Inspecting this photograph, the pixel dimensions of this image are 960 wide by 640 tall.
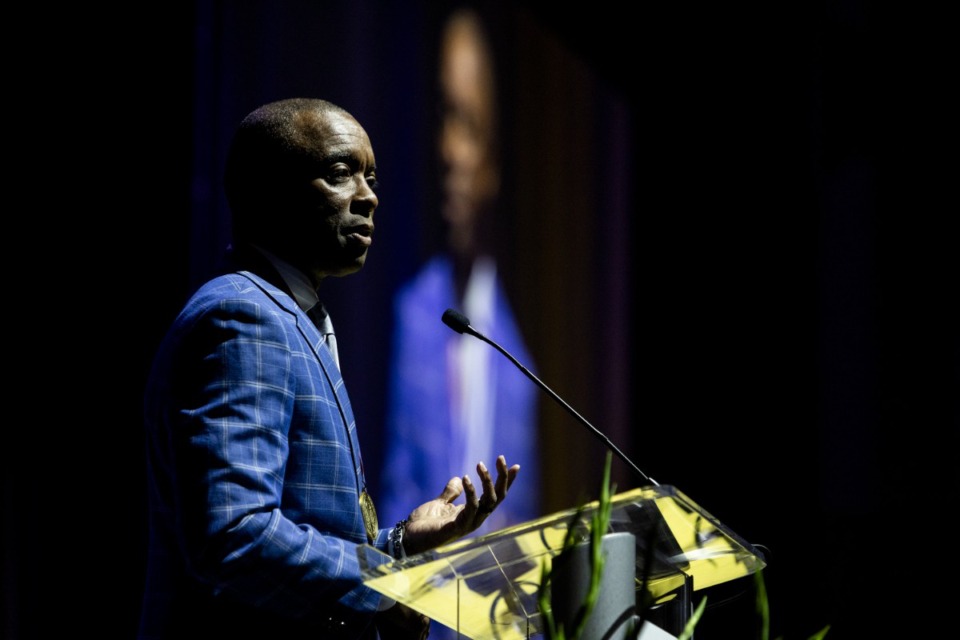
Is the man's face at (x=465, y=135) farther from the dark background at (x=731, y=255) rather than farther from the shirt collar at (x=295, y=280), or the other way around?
the shirt collar at (x=295, y=280)

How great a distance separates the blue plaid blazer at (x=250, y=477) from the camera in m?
1.31

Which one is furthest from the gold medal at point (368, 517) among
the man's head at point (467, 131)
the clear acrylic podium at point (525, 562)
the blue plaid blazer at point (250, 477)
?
the man's head at point (467, 131)

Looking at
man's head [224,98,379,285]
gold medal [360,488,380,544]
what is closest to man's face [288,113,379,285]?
man's head [224,98,379,285]

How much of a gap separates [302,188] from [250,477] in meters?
0.62

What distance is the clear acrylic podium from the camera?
3.81ft

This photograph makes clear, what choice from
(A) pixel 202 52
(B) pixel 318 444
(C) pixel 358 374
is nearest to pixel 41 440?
(C) pixel 358 374

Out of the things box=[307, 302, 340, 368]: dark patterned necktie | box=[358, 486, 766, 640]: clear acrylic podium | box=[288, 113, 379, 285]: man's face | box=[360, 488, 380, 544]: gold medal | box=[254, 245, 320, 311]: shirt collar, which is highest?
box=[288, 113, 379, 285]: man's face

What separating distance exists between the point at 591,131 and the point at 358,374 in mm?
1382

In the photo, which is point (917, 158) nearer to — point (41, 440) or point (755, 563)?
point (755, 563)

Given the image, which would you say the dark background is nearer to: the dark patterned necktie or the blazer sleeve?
the dark patterned necktie

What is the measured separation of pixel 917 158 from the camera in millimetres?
3705

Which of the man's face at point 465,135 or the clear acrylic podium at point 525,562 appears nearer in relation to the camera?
the clear acrylic podium at point 525,562

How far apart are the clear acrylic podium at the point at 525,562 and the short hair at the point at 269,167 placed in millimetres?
749

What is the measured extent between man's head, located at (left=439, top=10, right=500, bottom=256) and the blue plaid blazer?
1.67 meters
